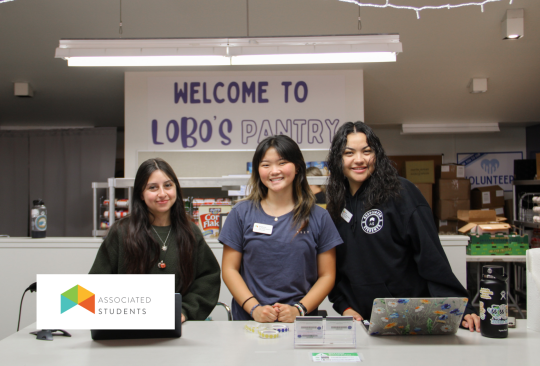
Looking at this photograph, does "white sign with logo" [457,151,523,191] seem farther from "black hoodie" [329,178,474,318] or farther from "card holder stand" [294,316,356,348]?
"card holder stand" [294,316,356,348]

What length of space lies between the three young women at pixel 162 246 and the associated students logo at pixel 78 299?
39 centimetres

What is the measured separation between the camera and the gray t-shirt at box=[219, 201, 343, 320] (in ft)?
4.47

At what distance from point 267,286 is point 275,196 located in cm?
32

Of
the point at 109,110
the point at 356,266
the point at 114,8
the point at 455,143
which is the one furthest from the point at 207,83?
the point at 455,143

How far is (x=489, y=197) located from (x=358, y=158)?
493 cm

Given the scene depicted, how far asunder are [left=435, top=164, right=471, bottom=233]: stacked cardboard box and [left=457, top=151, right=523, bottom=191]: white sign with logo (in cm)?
74

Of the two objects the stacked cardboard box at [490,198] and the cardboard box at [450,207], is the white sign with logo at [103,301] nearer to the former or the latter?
the cardboard box at [450,207]

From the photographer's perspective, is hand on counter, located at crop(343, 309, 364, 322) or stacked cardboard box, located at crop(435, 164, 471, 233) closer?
hand on counter, located at crop(343, 309, 364, 322)

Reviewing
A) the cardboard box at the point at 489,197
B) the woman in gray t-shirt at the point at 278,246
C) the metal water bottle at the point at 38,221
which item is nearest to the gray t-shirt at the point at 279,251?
the woman in gray t-shirt at the point at 278,246

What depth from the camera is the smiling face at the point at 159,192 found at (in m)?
1.45

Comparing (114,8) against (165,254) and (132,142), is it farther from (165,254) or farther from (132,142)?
(165,254)

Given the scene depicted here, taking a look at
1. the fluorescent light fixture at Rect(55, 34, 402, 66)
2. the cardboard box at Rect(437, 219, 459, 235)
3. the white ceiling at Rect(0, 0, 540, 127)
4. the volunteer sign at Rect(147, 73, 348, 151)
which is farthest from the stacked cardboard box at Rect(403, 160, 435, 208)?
the fluorescent light fixture at Rect(55, 34, 402, 66)

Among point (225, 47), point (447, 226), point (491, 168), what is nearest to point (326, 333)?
point (225, 47)

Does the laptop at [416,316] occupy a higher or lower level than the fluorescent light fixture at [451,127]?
lower
